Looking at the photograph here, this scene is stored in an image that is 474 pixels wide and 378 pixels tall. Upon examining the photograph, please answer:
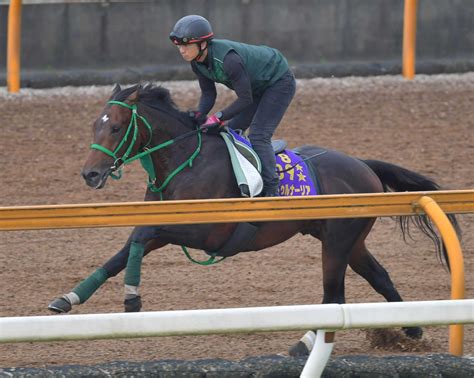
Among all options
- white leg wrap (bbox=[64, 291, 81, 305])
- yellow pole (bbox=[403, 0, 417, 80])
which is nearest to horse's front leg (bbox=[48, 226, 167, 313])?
white leg wrap (bbox=[64, 291, 81, 305])

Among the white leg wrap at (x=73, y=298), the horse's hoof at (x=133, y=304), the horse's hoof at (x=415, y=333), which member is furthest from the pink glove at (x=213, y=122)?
the horse's hoof at (x=415, y=333)

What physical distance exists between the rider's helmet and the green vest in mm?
98

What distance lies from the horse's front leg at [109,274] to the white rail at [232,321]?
5.08 ft

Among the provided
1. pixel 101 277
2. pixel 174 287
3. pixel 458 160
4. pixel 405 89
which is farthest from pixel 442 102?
pixel 101 277

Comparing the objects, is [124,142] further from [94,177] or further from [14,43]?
[14,43]

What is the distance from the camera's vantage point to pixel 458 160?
10531 mm

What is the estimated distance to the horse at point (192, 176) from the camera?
21.2 ft

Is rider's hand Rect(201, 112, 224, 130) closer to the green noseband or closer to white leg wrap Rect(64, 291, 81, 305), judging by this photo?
the green noseband

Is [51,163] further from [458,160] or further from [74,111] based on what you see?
[458,160]

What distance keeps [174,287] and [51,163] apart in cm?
310

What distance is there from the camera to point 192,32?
6465mm

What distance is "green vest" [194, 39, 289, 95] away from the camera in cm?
657

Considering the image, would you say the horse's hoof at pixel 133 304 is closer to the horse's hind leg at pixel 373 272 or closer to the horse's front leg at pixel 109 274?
the horse's front leg at pixel 109 274

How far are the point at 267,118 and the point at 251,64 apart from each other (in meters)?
0.33
